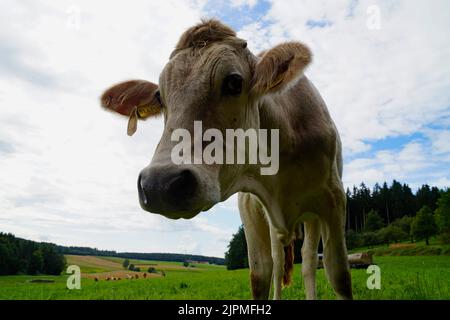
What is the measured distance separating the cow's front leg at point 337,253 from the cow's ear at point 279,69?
1649mm

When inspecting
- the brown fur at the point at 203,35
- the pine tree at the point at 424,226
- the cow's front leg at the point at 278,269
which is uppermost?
the pine tree at the point at 424,226

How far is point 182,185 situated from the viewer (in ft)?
7.41

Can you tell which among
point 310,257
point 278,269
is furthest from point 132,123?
point 310,257

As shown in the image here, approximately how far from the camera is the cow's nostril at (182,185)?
2217 mm

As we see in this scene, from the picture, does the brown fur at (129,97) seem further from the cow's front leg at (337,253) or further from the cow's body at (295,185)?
the cow's front leg at (337,253)

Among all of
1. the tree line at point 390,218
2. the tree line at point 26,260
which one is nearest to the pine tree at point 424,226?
the tree line at point 390,218

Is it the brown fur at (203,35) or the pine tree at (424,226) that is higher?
the pine tree at (424,226)

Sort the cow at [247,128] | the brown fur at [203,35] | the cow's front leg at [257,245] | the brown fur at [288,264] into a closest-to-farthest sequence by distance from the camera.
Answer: the cow at [247,128]
the brown fur at [203,35]
the cow's front leg at [257,245]
the brown fur at [288,264]

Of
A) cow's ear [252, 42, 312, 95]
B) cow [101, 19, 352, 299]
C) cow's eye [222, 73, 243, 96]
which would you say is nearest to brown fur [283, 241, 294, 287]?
cow [101, 19, 352, 299]

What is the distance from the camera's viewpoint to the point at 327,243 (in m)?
4.22

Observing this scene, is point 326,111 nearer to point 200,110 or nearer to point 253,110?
point 253,110
